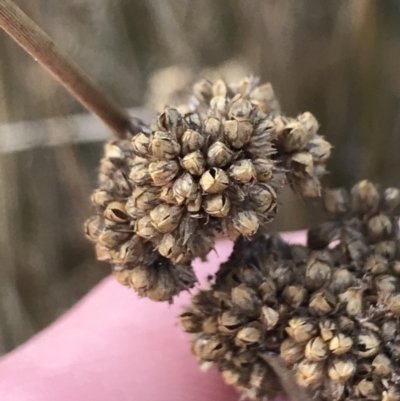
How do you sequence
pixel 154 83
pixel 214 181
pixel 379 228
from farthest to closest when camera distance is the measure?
pixel 154 83
pixel 379 228
pixel 214 181

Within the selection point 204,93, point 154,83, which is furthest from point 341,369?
point 154,83

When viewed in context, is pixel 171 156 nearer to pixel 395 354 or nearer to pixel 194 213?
pixel 194 213

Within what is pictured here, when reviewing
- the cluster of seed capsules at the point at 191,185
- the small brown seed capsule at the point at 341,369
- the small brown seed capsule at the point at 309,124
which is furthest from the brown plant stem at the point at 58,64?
the small brown seed capsule at the point at 341,369

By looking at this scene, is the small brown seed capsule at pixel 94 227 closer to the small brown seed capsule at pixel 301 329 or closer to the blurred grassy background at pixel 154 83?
the small brown seed capsule at pixel 301 329

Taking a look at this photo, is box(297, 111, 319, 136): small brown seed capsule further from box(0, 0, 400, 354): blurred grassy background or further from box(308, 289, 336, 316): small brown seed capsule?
box(0, 0, 400, 354): blurred grassy background

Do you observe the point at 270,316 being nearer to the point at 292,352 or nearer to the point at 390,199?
the point at 292,352

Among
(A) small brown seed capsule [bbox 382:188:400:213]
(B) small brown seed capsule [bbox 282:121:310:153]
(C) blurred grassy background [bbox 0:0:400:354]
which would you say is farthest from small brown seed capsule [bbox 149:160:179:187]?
(C) blurred grassy background [bbox 0:0:400:354]

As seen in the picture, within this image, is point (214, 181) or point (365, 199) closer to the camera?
point (214, 181)

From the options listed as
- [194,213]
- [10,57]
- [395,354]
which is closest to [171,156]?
[194,213]
